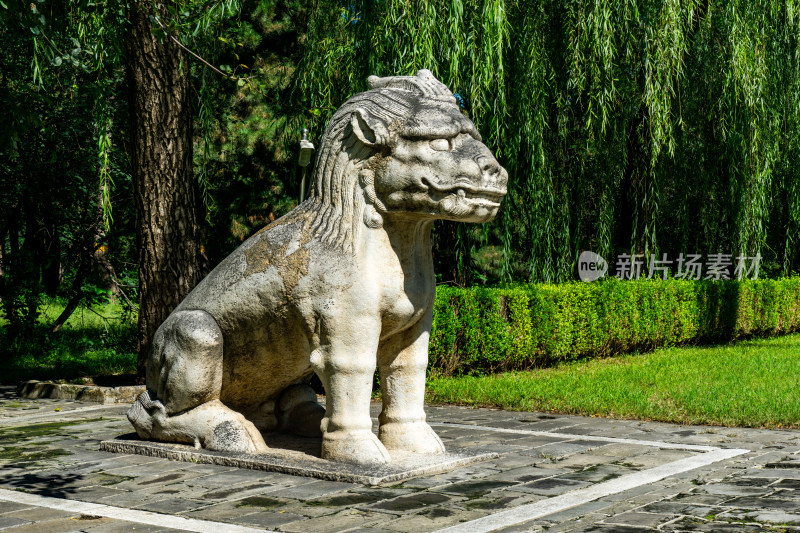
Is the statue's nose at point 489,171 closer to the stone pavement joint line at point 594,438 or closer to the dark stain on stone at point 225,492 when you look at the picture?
the dark stain on stone at point 225,492

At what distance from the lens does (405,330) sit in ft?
19.2

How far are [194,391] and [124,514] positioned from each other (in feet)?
4.86

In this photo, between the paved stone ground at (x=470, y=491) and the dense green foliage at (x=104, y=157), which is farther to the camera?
the dense green foliage at (x=104, y=157)

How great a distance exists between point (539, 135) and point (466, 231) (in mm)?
1469

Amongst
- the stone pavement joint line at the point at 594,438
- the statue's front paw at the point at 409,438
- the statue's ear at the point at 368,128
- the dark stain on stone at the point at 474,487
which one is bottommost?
the dark stain on stone at the point at 474,487

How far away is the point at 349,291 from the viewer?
5430 mm

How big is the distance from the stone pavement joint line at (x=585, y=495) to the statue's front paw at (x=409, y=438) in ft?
3.81

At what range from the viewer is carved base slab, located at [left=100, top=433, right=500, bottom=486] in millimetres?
5258

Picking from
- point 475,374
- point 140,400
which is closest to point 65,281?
point 475,374

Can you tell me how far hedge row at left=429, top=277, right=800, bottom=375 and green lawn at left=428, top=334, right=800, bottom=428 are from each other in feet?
0.99

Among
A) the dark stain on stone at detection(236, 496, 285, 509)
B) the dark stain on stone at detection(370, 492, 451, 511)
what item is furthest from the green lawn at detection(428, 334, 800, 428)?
the dark stain on stone at detection(236, 496, 285, 509)

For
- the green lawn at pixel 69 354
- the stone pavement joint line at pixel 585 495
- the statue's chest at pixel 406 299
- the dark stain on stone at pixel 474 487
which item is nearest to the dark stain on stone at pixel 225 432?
the statue's chest at pixel 406 299

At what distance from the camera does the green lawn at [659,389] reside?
816 centimetres

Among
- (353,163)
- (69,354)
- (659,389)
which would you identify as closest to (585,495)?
(353,163)
